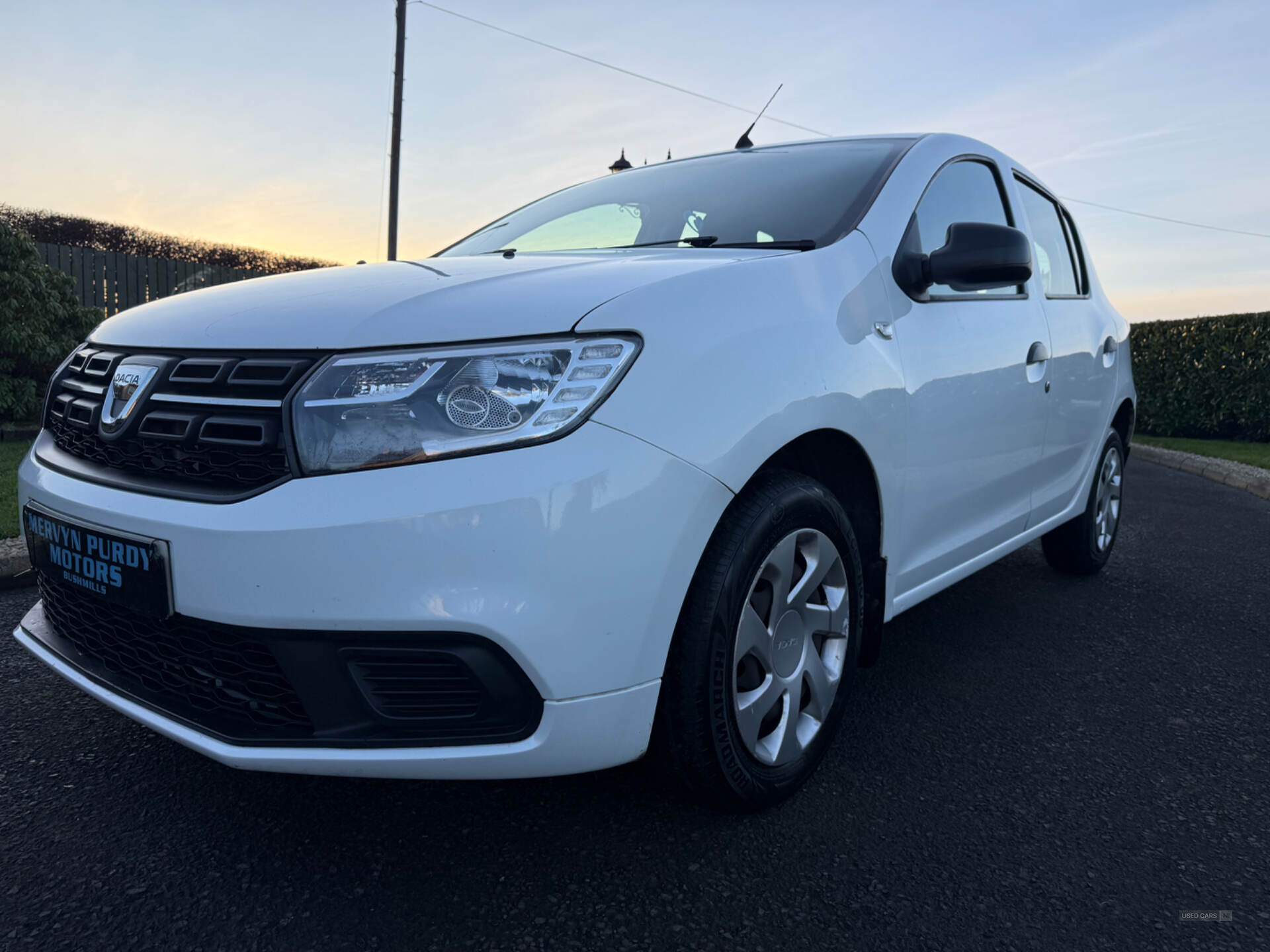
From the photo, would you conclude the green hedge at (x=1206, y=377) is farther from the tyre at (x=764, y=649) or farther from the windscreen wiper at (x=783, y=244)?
the tyre at (x=764, y=649)

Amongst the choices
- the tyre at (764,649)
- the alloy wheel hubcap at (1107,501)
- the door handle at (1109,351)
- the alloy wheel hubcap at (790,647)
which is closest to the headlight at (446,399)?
the tyre at (764,649)

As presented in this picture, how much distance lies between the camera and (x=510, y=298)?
1.73 metres

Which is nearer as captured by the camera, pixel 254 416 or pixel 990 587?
pixel 254 416

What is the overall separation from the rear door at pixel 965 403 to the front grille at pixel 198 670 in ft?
4.99

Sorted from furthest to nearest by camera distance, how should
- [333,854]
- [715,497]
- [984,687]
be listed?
[984,687]
[333,854]
[715,497]

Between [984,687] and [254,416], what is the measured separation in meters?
2.28

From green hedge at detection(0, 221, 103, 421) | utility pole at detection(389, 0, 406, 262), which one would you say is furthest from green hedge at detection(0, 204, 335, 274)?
green hedge at detection(0, 221, 103, 421)

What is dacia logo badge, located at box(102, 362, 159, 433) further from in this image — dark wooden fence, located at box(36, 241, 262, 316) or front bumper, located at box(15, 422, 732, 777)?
dark wooden fence, located at box(36, 241, 262, 316)

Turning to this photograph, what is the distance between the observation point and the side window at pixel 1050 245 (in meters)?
3.45

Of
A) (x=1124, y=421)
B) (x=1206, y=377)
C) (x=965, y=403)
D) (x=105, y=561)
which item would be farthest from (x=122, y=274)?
(x=1206, y=377)

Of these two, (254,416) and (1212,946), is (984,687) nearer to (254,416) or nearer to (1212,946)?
(1212,946)

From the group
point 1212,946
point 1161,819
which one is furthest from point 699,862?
point 1161,819

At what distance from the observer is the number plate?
1.62 m

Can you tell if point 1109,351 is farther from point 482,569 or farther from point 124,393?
point 124,393
